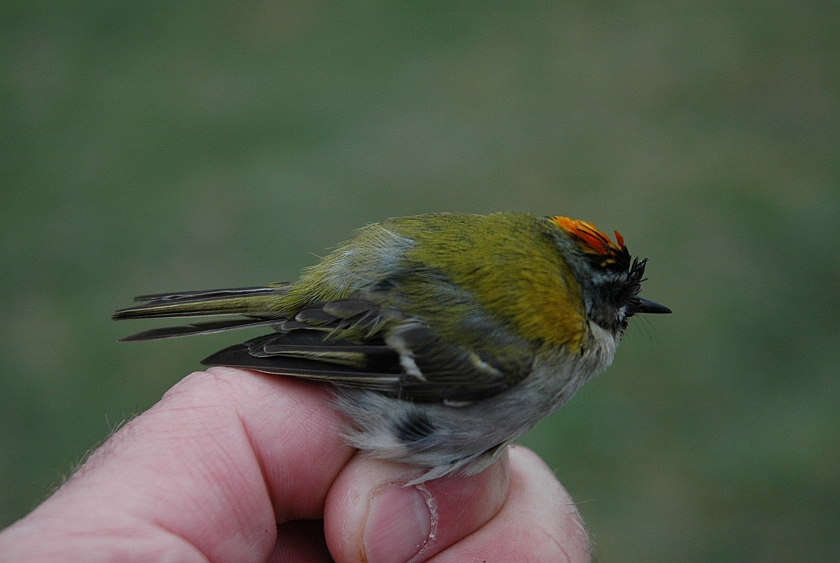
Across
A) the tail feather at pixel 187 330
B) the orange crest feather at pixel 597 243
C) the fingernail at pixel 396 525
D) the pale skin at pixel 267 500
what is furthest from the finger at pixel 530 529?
the tail feather at pixel 187 330

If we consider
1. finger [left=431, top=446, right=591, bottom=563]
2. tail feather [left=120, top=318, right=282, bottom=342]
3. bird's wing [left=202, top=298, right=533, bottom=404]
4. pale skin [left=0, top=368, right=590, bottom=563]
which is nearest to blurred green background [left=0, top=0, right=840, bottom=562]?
finger [left=431, top=446, right=591, bottom=563]

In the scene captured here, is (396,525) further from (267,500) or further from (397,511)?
(267,500)

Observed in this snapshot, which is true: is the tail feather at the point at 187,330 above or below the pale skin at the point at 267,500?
above

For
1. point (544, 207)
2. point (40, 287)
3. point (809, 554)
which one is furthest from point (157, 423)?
point (544, 207)

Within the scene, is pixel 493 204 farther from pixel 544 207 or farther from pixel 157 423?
pixel 157 423

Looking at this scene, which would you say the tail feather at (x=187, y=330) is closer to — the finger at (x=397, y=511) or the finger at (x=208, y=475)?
the finger at (x=208, y=475)

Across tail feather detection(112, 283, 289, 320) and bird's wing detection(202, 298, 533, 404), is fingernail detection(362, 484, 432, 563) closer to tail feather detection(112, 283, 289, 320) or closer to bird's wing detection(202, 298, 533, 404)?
bird's wing detection(202, 298, 533, 404)

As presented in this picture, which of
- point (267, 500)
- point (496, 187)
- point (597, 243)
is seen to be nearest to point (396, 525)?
point (267, 500)

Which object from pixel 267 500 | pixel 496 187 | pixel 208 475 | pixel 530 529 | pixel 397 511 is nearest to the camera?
pixel 208 475
